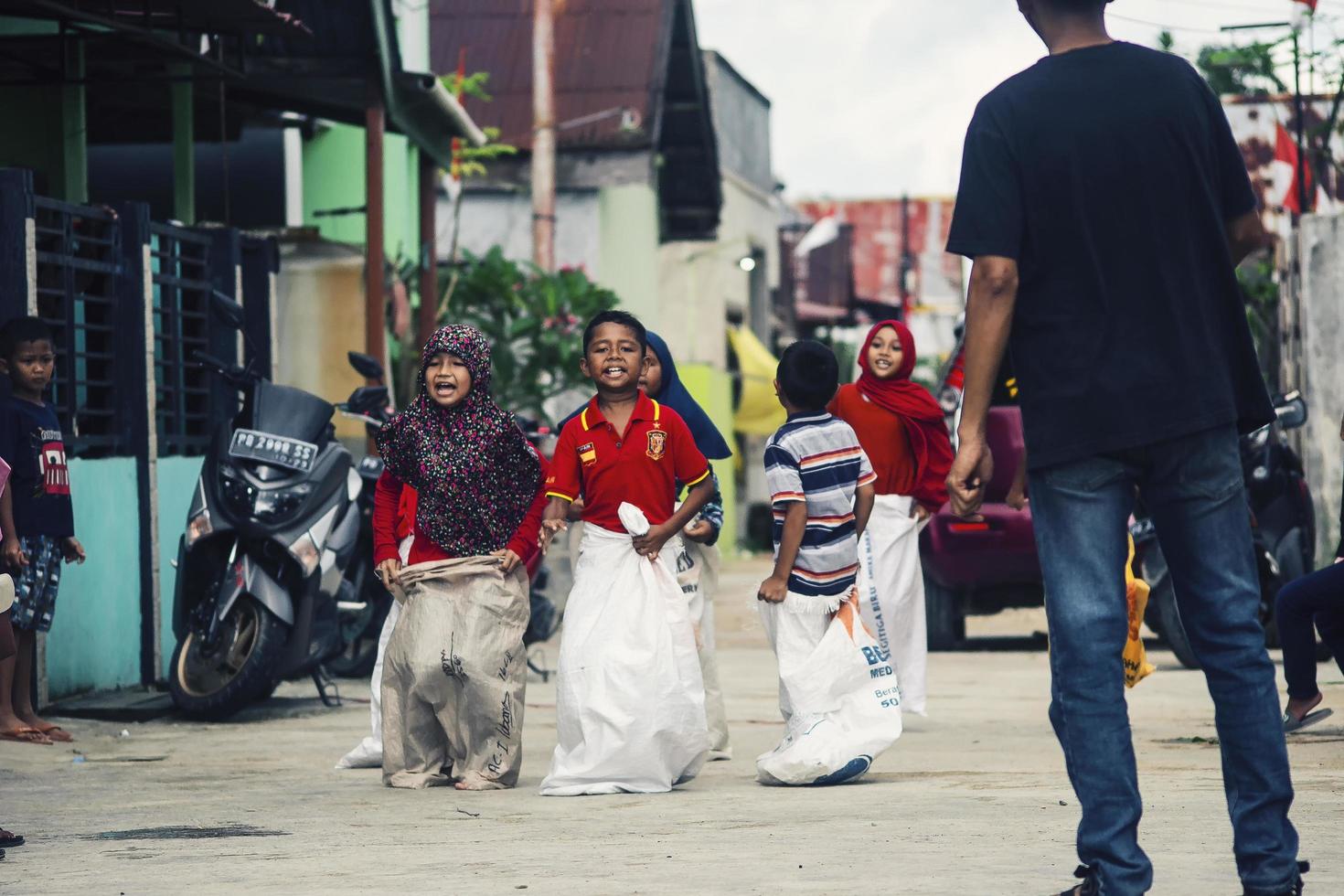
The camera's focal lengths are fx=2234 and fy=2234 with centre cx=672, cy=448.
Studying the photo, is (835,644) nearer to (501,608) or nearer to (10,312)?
(501,608)

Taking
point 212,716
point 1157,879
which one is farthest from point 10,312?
point 1157,879

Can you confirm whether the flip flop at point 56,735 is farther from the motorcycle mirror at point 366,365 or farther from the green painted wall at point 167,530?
A: the motorcycle mirror at point 366,365

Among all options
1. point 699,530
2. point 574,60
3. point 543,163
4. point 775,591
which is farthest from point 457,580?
point 574,60

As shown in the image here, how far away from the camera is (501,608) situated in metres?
7.70

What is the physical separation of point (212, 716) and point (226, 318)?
5.87 ft

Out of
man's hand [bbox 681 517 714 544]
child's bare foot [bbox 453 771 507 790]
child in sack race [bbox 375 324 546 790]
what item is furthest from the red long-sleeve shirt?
child's bare foot [bbox 453 771 507 790]

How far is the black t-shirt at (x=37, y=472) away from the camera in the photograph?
8.73 m

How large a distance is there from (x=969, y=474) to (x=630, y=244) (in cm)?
2565

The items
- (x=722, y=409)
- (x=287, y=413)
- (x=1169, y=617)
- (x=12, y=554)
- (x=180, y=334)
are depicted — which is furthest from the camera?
(x=722, y=409)

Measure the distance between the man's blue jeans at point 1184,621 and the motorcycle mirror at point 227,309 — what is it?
612 centimetres

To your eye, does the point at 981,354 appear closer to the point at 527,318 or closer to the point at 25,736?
the point at 25,736

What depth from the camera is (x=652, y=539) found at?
24.3 ft

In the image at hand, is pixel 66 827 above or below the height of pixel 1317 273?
below

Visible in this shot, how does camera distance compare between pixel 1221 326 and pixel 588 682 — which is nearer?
pixel 1221 326
